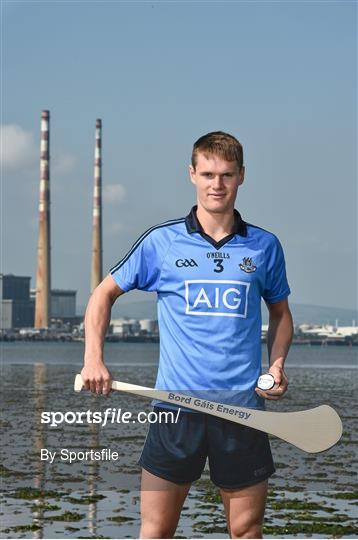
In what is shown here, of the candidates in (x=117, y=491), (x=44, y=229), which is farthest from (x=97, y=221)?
(x=117, y=491)

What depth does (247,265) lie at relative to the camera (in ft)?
15.3

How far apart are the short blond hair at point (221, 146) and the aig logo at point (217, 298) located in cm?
54

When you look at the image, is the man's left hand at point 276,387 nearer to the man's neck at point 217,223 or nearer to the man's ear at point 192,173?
the man's neck at point 217,223

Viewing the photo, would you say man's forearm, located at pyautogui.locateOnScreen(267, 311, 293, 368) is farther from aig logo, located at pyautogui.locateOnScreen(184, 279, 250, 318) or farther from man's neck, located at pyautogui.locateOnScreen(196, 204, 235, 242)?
man's neck, located at pyautogui.locateOnScreen(196, 204, 235, 242)

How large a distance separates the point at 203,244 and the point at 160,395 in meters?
0.65

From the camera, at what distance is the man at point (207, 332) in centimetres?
457

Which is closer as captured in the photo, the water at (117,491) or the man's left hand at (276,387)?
the man's left hand at (276,387)

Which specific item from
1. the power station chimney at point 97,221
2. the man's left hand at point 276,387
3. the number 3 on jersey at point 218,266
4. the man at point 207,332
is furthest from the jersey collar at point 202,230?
the power station chimney at point 97,221

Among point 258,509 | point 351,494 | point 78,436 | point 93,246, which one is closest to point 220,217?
point 258,509

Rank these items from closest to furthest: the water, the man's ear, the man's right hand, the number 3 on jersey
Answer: the man's right hand < the number 3 on jersey < the man's ear < the water

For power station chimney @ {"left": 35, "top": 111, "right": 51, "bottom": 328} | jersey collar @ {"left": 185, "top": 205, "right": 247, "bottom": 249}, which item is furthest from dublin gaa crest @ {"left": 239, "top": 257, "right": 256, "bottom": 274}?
power station chimney @ {"left": 35, "top": 111, "right": 51, "bottom": 328}

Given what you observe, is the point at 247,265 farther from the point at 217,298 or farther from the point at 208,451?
the point at 208,451

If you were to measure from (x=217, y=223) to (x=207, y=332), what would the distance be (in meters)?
0.49

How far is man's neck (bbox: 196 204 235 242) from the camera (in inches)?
187
